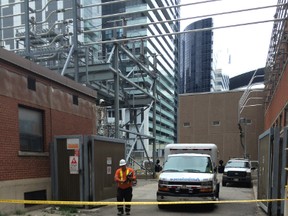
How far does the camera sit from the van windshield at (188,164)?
1258 centimetres

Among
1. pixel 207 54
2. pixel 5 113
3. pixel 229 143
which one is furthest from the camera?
pixel 207 54

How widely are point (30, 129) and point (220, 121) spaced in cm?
3575

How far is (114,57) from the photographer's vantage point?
18.5m

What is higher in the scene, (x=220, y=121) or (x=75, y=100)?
(x=75, y=100)

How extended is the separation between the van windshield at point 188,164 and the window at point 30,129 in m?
4.30

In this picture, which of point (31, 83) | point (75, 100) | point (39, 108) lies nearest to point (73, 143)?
point (39, 108)

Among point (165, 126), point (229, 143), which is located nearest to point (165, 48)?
point (165, 126)

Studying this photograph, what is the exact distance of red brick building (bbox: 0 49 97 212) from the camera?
10.2m

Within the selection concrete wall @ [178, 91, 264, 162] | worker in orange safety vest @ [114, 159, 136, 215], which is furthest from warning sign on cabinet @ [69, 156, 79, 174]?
concrete wall @ [178, 91, 264, 162]

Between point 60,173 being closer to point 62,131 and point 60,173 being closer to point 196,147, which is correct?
point 62,131

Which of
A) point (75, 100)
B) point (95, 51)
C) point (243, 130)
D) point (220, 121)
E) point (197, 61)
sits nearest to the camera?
point (75, 100)

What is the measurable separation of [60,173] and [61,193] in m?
0.63

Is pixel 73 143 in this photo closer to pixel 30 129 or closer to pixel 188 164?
pixel 30 129

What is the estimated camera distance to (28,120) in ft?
37.9
